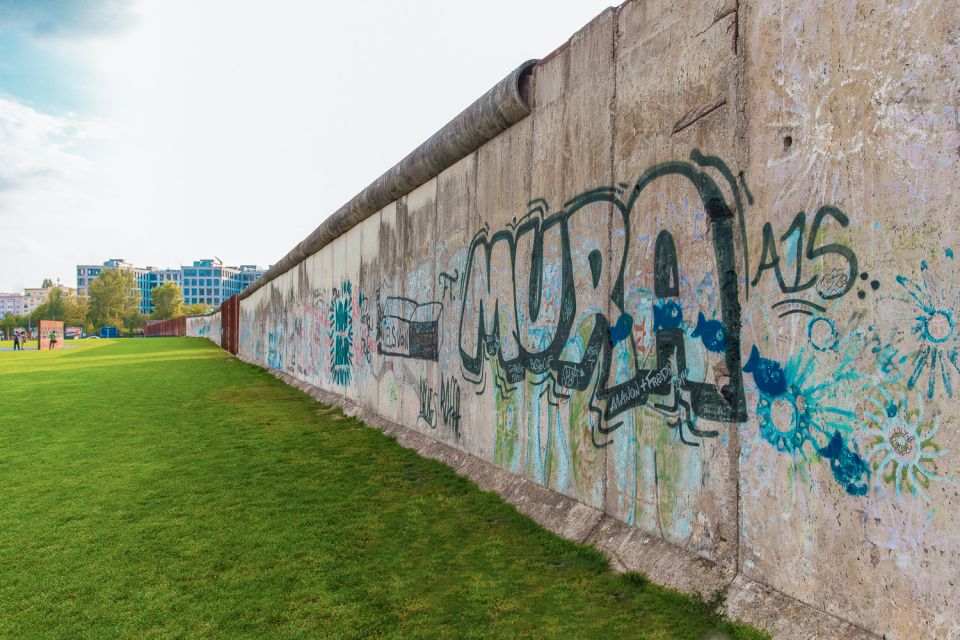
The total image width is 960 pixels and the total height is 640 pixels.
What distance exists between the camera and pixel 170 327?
295 ft

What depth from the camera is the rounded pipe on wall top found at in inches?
220

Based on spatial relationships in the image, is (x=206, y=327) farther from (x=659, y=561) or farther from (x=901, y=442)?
(x=901, y=442)

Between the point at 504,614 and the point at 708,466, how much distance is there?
4.89 feet

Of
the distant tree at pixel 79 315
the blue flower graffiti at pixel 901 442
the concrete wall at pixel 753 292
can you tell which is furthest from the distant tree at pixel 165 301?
the blue flower graffiti at pixel 901 442

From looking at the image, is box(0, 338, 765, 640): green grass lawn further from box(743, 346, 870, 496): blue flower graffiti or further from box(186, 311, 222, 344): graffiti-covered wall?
box(186, 311, 222, 344): graffiti-covered wall

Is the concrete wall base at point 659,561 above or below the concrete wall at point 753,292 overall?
below

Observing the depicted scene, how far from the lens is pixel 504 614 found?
11.1ft

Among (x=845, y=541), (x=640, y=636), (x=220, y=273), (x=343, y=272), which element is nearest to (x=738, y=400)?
(x=845, y=541)

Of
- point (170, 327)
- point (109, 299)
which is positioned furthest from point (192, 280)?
point (170, 327)

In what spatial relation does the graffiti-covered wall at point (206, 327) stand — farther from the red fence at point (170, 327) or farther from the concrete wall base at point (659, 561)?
the concrete wall base at point (659, 561)

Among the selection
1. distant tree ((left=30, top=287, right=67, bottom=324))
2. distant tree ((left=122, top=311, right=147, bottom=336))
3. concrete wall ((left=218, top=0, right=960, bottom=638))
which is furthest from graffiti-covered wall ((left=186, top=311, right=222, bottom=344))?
distant tree ((left=30, top=287, right=67, bottom=324))

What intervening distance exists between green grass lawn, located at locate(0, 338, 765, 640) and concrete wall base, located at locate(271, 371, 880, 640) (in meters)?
0.10

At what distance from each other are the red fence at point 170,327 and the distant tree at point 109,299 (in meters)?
5.46

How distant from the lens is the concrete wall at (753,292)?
7.96 feet
